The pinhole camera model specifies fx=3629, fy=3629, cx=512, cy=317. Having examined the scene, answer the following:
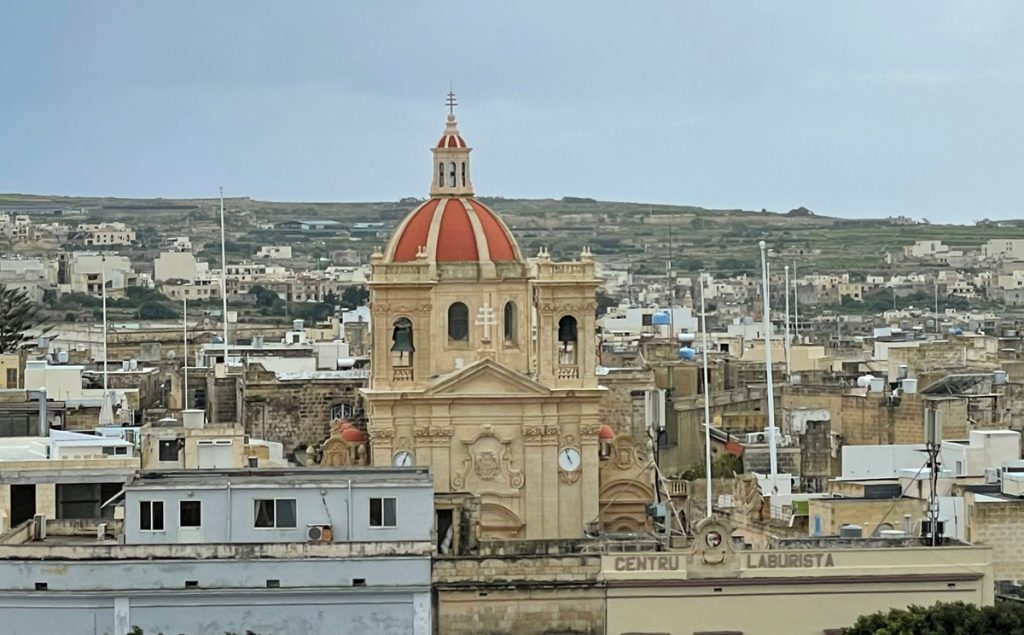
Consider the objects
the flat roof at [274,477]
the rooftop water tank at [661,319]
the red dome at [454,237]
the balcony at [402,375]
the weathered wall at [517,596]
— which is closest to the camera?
the weathered wall at [517,596]

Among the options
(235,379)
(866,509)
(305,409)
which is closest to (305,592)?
(866,509)

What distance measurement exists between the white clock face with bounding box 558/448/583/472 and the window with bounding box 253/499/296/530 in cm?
1572

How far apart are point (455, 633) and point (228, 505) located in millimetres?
3421

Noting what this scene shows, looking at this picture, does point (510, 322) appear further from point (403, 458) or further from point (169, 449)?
point (169, 449)

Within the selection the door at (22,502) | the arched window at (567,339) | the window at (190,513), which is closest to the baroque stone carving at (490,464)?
the arched window at (567,339)

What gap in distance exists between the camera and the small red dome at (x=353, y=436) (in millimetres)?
63372

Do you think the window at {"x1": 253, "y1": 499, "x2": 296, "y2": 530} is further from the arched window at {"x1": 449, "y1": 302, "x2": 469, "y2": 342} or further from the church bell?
the arched window at {"x1": 449, "y1": 302, "x2": 469, "y2": 342}

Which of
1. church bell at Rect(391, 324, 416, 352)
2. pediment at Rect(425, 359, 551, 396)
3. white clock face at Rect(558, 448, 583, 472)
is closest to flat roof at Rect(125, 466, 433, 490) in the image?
pediment at Rect(425, 359, 551, 396)

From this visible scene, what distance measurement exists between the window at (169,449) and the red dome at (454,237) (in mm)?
5267

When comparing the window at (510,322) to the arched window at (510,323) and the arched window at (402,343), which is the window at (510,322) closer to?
the arched window at (510,323)

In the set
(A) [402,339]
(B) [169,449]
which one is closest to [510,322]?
(A) [402,339]

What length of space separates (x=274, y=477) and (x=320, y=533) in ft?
5.64

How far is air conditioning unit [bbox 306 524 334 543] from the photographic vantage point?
46.3 metres

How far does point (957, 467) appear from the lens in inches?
2336
